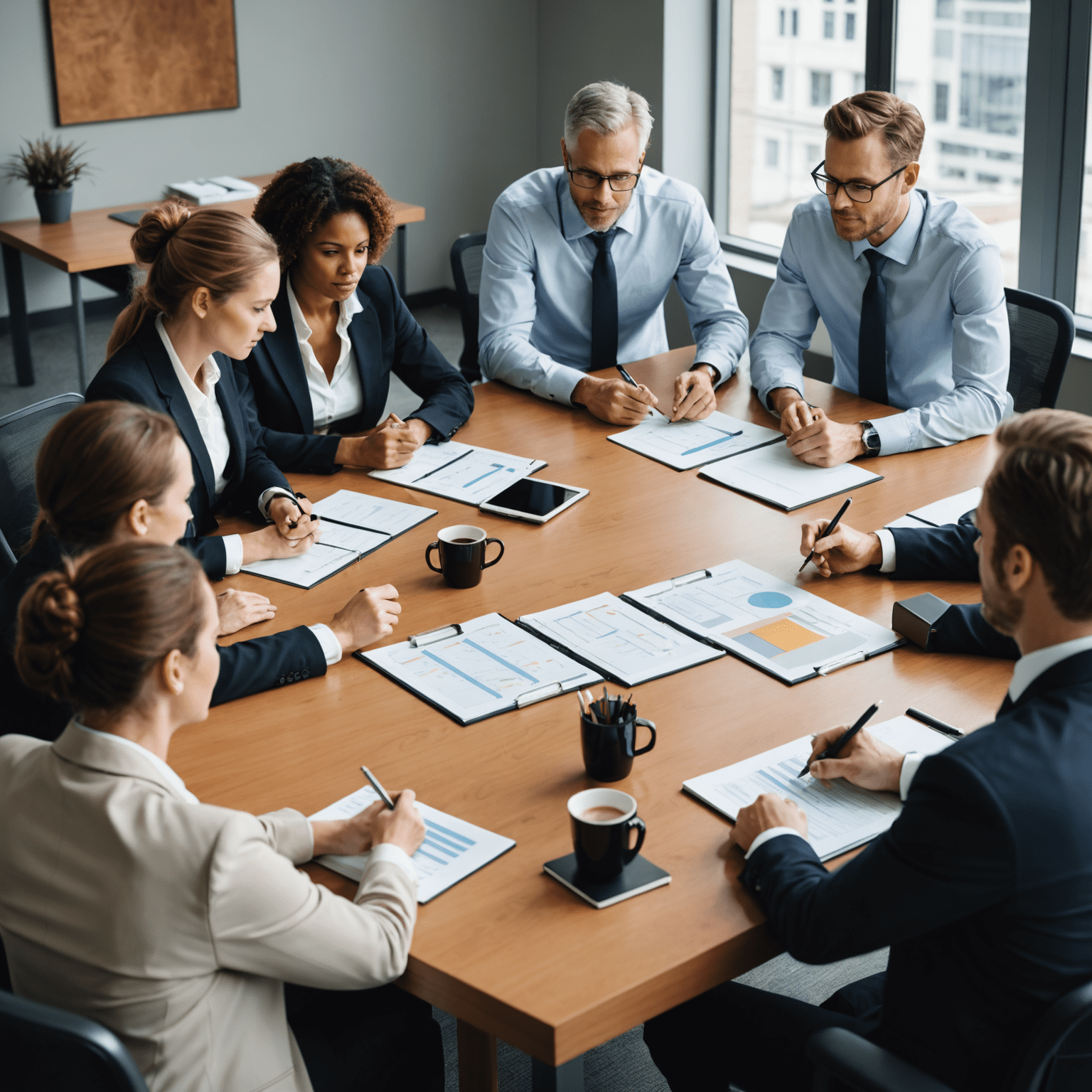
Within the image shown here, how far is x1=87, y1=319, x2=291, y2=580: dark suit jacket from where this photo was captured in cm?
228

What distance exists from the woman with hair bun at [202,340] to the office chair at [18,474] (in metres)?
0.20

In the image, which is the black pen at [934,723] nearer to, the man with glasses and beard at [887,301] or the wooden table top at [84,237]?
the man with glasses and beard at [887,301]

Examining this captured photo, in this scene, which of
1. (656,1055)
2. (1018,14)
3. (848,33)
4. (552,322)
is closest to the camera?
(656,1055)

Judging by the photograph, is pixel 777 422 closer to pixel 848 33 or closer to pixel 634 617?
pixel 634 617

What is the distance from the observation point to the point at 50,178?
17.8 feet

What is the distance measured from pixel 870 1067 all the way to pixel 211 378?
5.89 ft

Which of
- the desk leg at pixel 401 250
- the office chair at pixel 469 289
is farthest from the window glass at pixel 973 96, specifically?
the desk leg at pixel 401 250

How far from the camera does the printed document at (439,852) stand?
1452 mm

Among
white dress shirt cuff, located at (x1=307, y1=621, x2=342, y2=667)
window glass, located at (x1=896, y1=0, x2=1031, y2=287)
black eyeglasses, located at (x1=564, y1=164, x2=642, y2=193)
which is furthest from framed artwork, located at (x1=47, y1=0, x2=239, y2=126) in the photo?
white dress shirt cuff, located at (x1=307, y1=621, x2=342, y2=667)

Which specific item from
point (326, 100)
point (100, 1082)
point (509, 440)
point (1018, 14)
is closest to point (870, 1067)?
point (100, 1082)

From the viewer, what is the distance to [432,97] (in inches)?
258

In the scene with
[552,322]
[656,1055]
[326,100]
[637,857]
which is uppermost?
[326,100]

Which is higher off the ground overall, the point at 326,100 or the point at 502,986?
the point at 326,100

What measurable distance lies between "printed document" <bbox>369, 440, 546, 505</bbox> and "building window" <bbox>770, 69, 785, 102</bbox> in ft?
11.5
